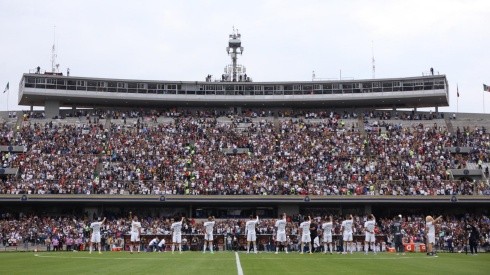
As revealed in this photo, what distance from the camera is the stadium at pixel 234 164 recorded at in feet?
181

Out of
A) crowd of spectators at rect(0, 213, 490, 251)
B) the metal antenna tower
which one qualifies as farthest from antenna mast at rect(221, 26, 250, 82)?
crowd of spectators at rect(0, 213, 490, 251)

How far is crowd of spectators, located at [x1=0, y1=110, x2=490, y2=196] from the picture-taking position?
2443 inches

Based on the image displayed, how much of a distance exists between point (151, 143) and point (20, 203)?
590 inches

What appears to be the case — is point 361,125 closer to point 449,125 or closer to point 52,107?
point 449,125

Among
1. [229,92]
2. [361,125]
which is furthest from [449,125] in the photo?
[229,92]

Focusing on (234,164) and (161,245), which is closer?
(161,245)

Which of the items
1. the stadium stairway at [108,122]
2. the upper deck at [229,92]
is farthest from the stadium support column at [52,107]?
the stadium stairway at [108,122]

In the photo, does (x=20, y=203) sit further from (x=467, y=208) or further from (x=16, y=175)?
(x=467, y=208)

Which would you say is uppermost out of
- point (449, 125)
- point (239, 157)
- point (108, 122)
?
point (108, 122)

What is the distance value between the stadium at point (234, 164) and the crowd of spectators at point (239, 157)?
18cm

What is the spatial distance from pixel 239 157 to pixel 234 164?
1718 millimetres

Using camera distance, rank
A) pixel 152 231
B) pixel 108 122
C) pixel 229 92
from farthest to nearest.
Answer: pixel 229 92, pixel 108 122, pixel 152 231

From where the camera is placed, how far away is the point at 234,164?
66.1 metres

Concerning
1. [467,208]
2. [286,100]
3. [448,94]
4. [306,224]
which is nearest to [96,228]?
[306,224]
